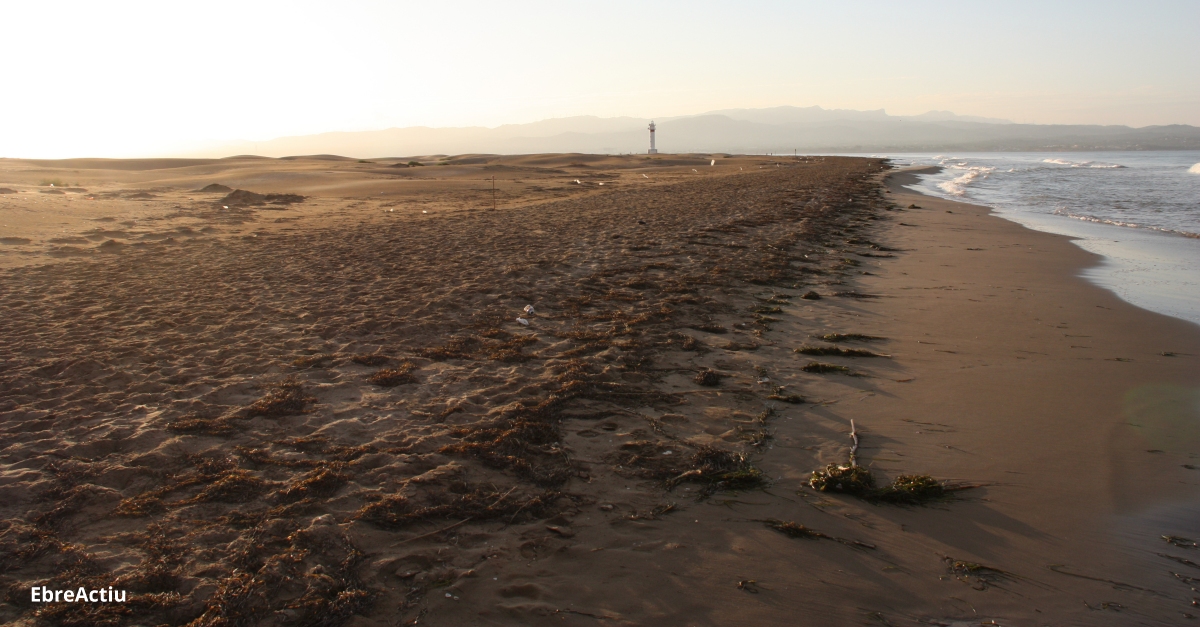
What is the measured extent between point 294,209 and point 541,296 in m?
11.1

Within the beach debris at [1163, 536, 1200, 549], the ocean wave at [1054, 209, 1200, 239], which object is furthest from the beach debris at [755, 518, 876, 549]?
the ocean wave at [1054, 209, 1200, 239]

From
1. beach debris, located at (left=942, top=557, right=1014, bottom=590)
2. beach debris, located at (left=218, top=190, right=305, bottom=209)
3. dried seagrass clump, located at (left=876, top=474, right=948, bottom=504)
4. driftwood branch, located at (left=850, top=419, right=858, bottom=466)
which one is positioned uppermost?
beach debris, located at (left=218, top=190, right=305, bottom=209)

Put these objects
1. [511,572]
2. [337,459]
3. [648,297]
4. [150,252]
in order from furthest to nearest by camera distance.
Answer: [150,252] < [648,297] < [337,459] < [511,572]

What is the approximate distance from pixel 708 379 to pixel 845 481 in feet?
4.93

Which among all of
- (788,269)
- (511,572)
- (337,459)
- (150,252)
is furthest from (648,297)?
(150,252)

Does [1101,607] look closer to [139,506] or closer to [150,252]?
[139,506]

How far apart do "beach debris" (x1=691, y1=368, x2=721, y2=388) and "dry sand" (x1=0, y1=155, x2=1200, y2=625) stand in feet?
0.43

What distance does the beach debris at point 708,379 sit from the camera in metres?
4.57

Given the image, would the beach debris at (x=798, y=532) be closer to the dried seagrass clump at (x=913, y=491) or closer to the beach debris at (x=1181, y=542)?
the dried seagrass clump at (x=913, y=491)

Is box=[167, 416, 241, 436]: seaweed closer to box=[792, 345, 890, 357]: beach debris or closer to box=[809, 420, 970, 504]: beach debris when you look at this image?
box=[809, 420, 970, 504]: beach debris

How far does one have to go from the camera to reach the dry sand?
2.47 meters

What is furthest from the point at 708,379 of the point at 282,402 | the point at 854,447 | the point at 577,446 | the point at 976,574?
the point at 282,402

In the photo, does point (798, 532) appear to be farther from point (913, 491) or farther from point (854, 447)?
point (854, 447)

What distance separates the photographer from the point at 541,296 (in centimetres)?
688
